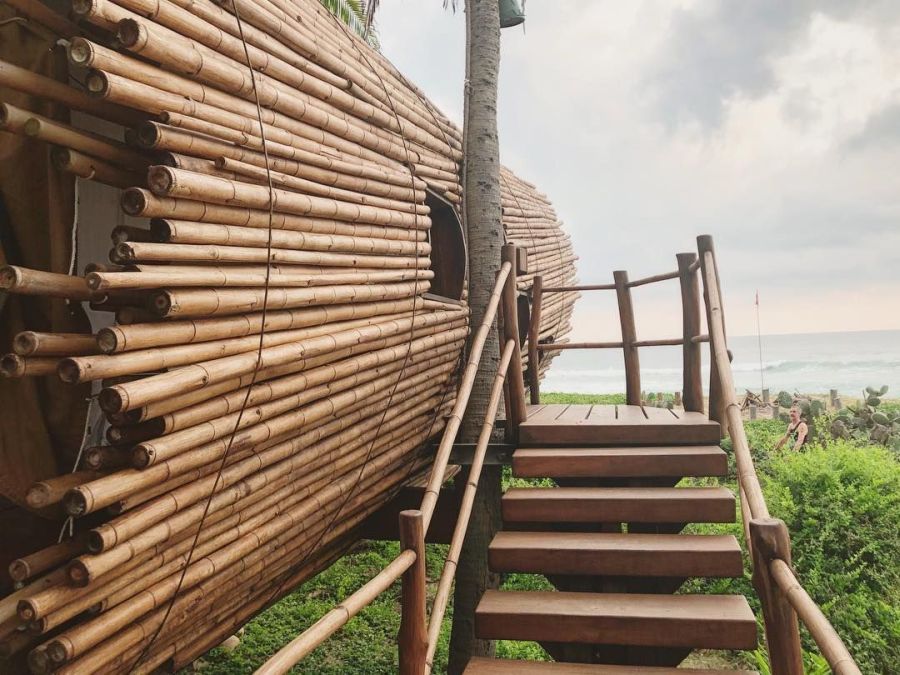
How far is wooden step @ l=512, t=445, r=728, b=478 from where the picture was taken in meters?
3.32

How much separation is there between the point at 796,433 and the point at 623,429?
23.2 feet

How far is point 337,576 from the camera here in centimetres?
661

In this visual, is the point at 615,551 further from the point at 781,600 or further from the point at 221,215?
the point at 221,215

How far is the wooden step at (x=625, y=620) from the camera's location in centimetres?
256

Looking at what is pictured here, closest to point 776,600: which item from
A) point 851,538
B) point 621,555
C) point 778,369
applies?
point 621,555

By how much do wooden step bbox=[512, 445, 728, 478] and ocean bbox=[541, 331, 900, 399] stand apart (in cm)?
3194

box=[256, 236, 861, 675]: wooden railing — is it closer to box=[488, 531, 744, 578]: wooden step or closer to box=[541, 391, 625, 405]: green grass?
box=[488, 531, 744, 578]: wooden step

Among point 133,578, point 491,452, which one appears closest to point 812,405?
point 491,452

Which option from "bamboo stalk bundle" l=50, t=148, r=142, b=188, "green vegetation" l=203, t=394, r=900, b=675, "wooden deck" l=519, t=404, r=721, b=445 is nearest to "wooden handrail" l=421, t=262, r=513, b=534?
"wooden deck" l=519, t=404, r=721, b=445

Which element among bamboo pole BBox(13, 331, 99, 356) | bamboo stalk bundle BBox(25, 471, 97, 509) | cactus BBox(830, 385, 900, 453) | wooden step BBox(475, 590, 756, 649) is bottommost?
cactus BBox(830, 385, 900, 453)

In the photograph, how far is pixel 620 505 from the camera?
126 inches

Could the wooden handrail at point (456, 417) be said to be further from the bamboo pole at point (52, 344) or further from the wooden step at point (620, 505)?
the bamboo pole at point (52, 344)

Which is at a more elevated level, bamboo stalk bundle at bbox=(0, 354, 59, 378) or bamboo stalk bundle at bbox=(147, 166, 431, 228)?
bamboo stalk bundle at bbox=(147, 166, 431, 228)

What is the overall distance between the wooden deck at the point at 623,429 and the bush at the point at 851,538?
2.51 meters
